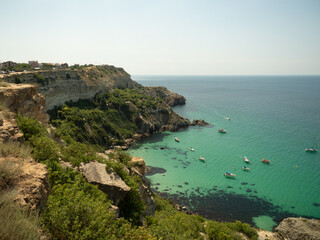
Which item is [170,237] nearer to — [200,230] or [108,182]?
[108,182]

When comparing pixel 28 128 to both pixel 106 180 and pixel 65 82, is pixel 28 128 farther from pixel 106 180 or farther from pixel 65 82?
pixel 65 82

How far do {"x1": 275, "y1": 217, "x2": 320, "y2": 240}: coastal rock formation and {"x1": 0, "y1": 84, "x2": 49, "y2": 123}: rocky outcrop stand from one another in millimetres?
31476

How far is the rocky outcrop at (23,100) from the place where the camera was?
1638cm

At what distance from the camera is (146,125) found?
58.9 meters

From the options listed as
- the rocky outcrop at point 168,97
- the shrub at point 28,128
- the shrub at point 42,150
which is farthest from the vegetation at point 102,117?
the rocky outcrop at point 168,97

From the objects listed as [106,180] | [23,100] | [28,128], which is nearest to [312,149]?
[106,180]

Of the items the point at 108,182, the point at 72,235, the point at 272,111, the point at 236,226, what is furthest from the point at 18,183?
the point at 272,111

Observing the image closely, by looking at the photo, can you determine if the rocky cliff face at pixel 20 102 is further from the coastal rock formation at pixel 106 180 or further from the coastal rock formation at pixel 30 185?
the coastal rock formation at pixel 30 185

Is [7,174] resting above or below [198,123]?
above

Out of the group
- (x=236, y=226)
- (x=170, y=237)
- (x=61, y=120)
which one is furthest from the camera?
(x=61, y=120)

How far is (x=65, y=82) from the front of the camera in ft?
169

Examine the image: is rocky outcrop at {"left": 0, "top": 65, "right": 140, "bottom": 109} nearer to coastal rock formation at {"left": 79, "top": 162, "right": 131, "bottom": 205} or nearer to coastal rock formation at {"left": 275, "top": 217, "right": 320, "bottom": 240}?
coastal rock formation at {"left": 79, "top": 162, "right": 131, "bottom": 205}

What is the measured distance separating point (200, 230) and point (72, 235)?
14.6 meters

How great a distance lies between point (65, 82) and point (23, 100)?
3642 cm
